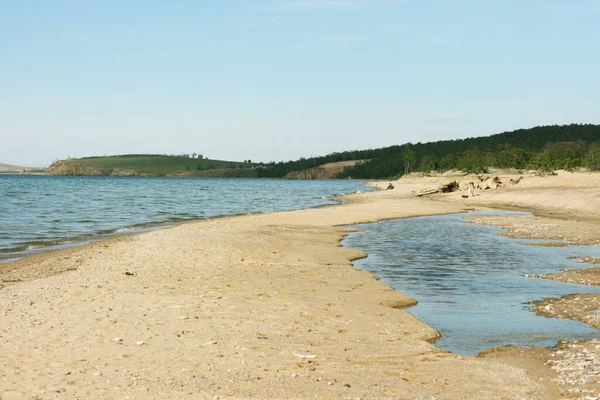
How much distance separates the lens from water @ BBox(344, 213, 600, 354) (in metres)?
11.4

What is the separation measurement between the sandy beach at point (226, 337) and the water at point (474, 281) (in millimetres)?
762

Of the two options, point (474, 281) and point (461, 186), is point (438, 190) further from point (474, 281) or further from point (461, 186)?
point (474, 281)

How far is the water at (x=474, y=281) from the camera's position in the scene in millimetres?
11398

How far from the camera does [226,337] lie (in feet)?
33.5

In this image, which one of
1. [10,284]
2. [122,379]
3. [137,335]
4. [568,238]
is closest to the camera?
[122,379]

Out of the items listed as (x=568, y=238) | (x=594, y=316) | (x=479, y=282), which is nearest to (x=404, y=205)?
(x=568, y=238)

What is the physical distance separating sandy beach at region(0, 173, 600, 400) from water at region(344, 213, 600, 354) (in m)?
A: 0.76

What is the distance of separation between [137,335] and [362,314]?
481 centimetres

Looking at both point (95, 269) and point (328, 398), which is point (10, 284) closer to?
point (95, 269)

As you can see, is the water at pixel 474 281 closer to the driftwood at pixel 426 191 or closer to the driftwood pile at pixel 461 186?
the driftwood pile at pixel 461 186

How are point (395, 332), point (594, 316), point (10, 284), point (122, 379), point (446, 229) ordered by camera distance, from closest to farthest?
1. point (122, 379)
2. point (395, 332)
3. point (594, 316)
4. point (10, 284)
5. point (446, 229)

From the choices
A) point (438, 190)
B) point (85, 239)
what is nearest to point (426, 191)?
point (438, 190)

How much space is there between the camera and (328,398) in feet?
24.5

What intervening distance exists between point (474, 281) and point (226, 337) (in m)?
9.52
